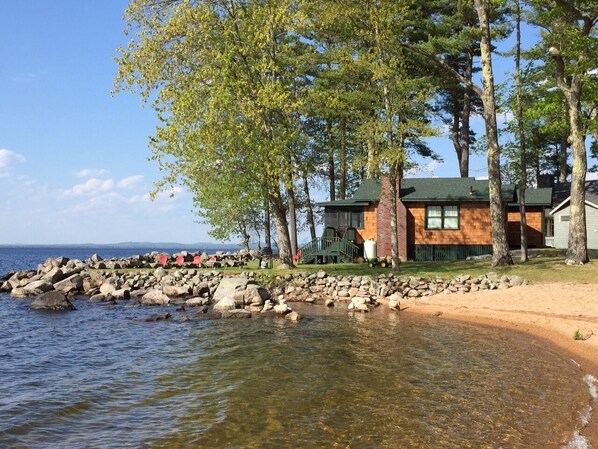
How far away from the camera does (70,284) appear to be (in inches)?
1202

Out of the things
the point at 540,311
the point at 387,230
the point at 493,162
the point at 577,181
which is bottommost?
the point at 540,311

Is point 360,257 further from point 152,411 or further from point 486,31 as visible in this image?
point 152,411

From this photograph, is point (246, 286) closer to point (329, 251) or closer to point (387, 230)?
point (329, 251)

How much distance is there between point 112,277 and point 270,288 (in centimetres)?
1079

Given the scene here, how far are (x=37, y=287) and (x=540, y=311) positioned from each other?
1073 inches

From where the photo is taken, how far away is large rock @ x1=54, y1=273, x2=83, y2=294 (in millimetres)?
30234

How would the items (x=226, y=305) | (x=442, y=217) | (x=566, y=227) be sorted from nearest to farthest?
(x=226, y=305) → (x=442, y=217) → (x=566, y=227)

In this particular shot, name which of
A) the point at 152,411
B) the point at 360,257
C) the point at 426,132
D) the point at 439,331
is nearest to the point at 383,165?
the point at 426,132

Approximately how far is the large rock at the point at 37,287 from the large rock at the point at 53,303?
564cm

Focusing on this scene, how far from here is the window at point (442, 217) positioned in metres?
34.5

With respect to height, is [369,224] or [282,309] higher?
[369,224]

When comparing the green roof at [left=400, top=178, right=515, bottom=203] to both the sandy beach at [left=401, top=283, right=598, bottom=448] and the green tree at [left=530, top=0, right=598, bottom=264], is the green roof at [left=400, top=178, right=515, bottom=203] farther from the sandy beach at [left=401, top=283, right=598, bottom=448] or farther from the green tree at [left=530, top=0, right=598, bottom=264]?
the sandy beach at [left=401, top=283, right=598, bottom=448]

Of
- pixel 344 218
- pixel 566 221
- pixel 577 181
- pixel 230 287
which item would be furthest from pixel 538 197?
pixel 230 287

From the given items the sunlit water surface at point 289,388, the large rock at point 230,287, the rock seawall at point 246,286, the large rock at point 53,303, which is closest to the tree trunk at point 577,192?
the rock seawall at point 246,286
